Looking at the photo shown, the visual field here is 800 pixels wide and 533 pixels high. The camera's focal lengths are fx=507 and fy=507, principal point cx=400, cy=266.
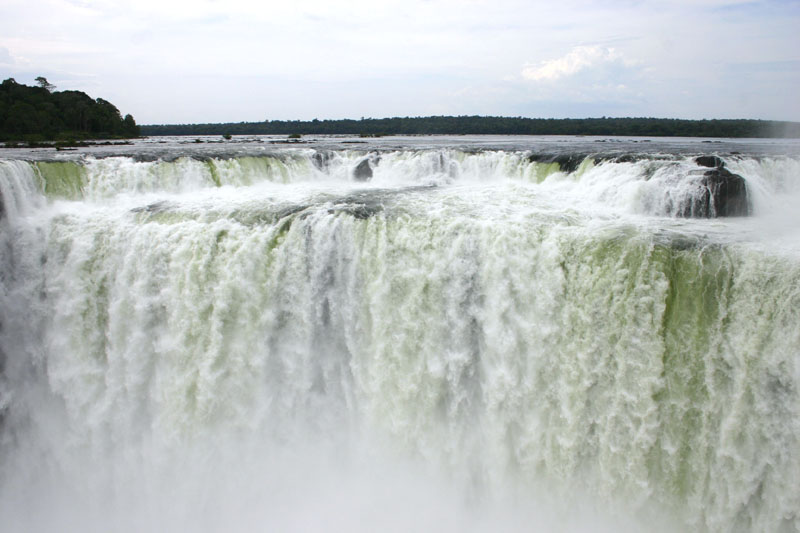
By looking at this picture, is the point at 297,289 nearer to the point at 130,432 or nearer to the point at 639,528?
the point at 130,432

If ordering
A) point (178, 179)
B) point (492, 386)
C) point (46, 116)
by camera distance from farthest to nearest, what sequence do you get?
point (46, 116)
point (178, 179)
point (492, 386)

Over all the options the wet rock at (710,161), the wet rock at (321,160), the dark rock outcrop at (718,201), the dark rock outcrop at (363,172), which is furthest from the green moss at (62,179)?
the wet rock at (710,161)

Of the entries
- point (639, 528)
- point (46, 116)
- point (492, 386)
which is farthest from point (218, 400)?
point (46, 116)

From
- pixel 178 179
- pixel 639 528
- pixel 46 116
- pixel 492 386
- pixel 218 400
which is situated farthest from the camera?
pixel 46 116

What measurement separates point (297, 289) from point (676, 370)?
20.0 feet

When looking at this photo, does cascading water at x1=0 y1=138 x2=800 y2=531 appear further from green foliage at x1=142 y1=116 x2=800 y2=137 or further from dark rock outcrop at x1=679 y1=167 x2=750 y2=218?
green foliage at x1=142 y1=116 x2=800 y2=137

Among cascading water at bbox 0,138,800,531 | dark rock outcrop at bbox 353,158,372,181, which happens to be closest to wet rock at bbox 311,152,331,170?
dark rock outcrop at bbox 353,158,372,181

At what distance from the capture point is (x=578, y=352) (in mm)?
7566

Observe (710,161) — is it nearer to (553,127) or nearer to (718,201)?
(718,201)

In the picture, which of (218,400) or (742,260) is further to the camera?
(218,400)

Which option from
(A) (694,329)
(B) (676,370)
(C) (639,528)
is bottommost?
(C) (639,528)

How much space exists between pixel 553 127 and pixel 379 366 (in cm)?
4813

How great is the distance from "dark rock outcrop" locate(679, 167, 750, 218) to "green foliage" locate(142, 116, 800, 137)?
59.1 feet

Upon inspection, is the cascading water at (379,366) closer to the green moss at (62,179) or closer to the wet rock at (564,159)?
the green moss at (62,179)
